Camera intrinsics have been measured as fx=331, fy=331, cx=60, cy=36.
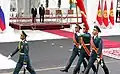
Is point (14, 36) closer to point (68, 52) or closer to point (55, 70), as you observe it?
point (68, 52)

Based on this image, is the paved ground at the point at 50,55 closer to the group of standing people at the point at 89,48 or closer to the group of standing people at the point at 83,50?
the group of standing people at the point at 89,48

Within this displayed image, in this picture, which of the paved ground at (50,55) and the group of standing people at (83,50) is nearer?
the group of standing people at (83,50)

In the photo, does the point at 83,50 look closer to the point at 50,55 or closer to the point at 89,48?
the point at 89,48

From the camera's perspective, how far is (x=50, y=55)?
15.8 metres

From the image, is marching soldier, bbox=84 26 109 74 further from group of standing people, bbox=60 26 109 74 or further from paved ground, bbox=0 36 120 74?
paved ground, bbox=0 36 120 74

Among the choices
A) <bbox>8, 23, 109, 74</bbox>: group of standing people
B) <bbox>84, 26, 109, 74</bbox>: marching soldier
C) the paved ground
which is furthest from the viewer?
the paved ground

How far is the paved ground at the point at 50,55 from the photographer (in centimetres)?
1291

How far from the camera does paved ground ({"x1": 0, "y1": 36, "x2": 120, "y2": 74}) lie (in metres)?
12.9

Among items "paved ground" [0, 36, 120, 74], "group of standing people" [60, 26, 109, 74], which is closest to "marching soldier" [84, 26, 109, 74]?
"group of standing people" [60, 26, 109, 74]

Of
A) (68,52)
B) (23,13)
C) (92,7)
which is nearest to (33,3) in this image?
(23,13)

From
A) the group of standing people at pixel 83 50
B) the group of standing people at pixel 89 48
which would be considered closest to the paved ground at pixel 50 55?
the group of standing people at pixel 89 48

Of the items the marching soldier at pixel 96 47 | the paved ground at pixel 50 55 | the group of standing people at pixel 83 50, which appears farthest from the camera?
the paved ground at pixel 50 55

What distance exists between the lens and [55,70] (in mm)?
12562

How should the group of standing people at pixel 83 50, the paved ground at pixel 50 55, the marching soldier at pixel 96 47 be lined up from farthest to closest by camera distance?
the paved ground at pixel 50 55 < the marching soldier at pixel 96 47 < the group of standing people at pixel 83 50
